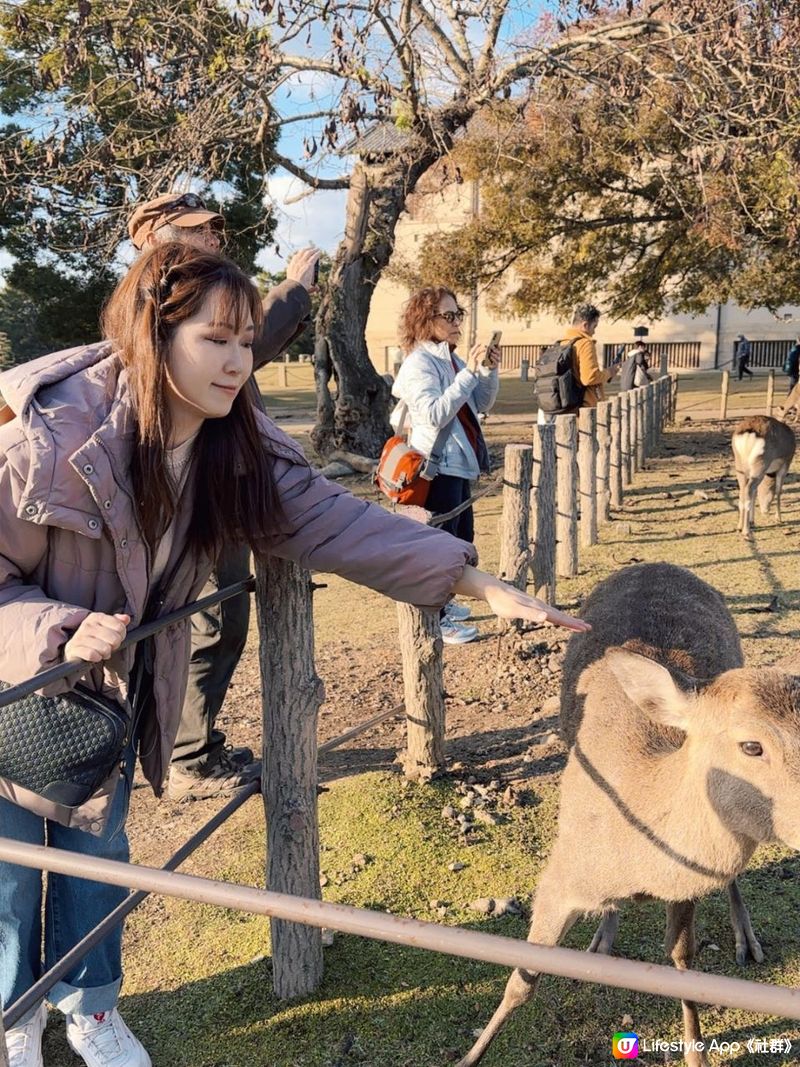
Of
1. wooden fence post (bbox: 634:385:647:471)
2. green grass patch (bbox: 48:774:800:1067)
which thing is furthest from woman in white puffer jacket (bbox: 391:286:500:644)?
wooden fence post (bbox: 634:385:647:471)

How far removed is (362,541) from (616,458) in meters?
8.08

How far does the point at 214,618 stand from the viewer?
375 centimetres

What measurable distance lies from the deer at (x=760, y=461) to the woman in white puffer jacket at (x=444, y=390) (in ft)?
14.1

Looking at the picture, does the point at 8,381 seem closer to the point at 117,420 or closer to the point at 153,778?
the point at 117,420

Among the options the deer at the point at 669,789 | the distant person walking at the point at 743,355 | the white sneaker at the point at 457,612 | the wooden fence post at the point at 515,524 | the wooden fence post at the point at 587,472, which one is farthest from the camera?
the distant person walking at the point at 743,355

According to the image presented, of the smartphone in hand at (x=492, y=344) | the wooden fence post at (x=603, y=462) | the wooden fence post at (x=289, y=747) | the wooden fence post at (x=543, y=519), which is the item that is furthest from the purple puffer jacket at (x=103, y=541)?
the wooden fence post at (x=603, y=462)

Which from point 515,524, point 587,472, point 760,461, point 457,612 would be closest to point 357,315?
point 587,472

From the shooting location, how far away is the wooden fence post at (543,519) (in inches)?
251

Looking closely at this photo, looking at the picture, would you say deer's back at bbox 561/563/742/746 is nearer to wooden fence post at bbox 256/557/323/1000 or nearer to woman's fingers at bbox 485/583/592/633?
woman's fingers at bbox 485/583/592/633

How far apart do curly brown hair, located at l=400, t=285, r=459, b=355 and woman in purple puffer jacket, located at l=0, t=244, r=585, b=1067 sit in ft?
9.47

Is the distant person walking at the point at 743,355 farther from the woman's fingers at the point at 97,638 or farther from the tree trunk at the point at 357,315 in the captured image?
the woman's fingers at the point at 97,638

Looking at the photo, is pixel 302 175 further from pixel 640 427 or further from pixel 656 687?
pixel 656 687

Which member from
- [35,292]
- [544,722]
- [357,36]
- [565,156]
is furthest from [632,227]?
[544,722]

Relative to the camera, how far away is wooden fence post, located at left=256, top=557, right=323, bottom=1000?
2789 millimetres
